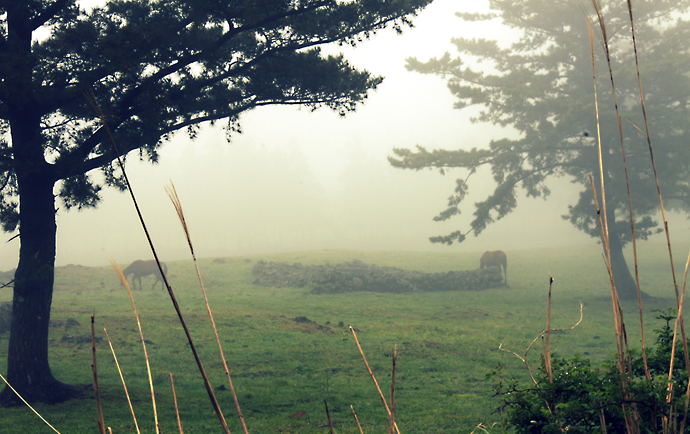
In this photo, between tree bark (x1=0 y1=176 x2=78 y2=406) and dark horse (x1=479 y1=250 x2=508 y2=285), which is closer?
tree bark (x1=0 y1=176 x2=78 y2=406)

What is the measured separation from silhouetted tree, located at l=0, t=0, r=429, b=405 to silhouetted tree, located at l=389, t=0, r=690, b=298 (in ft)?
45.6

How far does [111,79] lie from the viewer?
886cm

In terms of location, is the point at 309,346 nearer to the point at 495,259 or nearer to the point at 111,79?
the point at 111,79

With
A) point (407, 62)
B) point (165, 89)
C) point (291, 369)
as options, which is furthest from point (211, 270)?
point (165, 89)

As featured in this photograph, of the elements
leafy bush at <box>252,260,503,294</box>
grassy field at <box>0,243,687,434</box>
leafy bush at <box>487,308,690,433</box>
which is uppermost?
leafy bush at <box>487,308,690,433</box>

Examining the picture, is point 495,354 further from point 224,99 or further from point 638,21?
point 638,21

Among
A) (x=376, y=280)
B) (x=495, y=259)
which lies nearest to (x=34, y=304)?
(x=376, y=280)

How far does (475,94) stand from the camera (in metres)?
23.0

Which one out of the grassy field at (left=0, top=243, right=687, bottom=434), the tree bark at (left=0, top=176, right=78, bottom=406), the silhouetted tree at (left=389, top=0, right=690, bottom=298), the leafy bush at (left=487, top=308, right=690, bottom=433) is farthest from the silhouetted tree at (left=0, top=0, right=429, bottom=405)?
the silhouetted tree at (left=389, top=0, right=690, bottom=298)

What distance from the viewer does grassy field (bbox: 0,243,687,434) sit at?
302 inches

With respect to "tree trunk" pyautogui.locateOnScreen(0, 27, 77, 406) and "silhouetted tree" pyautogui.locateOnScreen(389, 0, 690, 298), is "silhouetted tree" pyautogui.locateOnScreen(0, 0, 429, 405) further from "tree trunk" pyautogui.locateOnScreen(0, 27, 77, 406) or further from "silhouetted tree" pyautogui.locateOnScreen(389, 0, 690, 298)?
"silhouetted tree" pyautogui.locateOnScreen(389, 0, 690, 298)

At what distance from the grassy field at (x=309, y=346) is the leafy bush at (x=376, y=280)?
101 centimetres

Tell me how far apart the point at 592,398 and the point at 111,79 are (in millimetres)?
9047

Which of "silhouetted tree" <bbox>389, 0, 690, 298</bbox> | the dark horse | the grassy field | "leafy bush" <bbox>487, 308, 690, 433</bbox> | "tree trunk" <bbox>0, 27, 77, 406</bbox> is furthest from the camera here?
the dark horse
